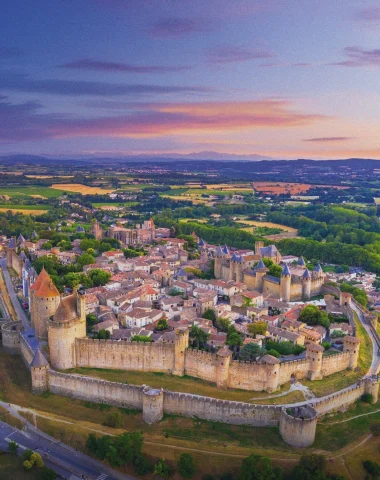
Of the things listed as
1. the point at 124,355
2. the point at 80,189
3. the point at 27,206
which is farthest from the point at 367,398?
the point at 80,189

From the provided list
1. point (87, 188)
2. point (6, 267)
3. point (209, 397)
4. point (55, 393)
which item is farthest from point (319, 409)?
point (87, 188)

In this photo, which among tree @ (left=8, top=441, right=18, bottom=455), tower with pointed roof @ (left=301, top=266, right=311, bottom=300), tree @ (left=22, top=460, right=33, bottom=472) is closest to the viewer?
tree @ (left=22, top=460, right=33, bottom=472)

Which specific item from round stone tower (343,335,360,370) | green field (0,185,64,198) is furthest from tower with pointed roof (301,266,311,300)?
green field (0,185,64,198)

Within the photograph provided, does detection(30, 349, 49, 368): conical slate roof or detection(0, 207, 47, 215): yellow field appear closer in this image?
detection(30, 349, 49, 368): conical slate roof

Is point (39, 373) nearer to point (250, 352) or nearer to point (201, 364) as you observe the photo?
point (201, 364)

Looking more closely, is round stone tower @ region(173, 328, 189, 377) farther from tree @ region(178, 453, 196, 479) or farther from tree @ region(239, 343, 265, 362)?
tree @ region(178, 453, 196, 479)

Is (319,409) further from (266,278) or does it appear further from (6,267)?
(6,267)

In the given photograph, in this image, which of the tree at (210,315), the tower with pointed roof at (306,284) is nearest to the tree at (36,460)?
the tree at (210,315)
